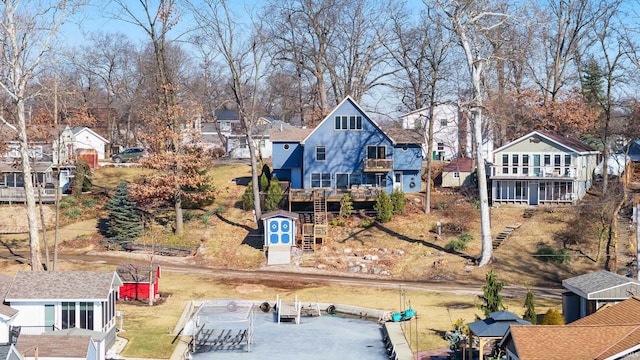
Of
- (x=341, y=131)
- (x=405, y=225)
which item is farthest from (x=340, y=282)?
(x=341, y=131)

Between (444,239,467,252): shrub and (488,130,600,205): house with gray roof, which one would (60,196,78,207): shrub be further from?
(488,130,600,205): house with gray roof

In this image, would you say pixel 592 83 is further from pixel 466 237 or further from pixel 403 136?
pixel 466 237

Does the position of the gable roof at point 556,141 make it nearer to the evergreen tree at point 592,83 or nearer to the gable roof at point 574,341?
the evergreen tree at point 592,83

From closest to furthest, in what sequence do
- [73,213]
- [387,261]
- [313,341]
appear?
[313,341] < [387,261] < [73,213]

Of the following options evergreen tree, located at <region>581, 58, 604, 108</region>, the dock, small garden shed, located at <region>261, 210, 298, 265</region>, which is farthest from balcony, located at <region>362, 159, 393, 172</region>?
evergreen tree, located at <region>581, 58, 604, 108</region>

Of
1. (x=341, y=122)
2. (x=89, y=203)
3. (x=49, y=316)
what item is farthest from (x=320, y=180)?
(x=49, y=316)

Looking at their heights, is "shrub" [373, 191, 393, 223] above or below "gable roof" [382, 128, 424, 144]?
below

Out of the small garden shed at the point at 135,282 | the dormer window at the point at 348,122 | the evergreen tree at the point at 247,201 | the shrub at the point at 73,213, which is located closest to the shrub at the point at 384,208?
the dormer window at the point at 348,122

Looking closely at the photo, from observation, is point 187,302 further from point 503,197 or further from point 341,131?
point 503,197
